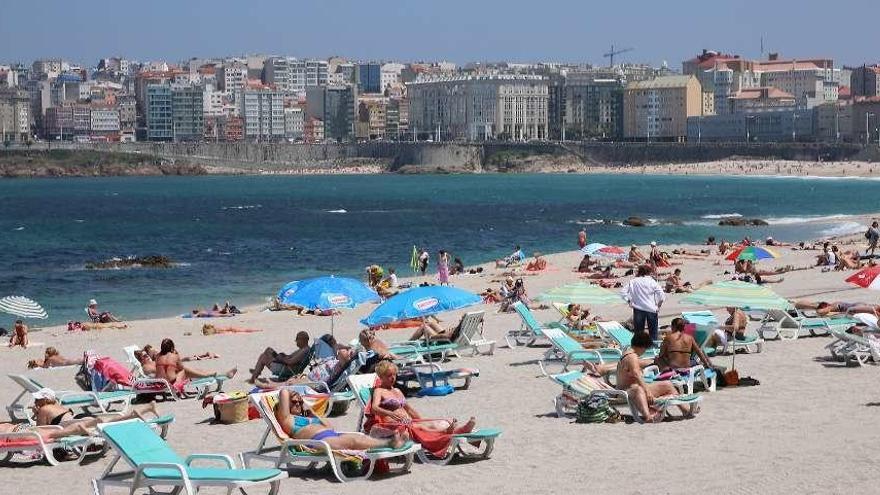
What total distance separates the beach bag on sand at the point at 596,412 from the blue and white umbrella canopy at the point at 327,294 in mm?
4043

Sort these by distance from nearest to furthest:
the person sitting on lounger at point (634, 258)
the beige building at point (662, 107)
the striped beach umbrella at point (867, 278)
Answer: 1. the striped beach umbrella at point (867, 278)
2. the person sitting on lounger at point (634, 258)
3. the beige building at point (662, 107)

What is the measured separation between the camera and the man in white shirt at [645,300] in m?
14.8

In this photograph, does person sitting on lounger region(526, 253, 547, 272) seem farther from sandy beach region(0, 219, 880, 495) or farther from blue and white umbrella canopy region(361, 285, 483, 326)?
blue and white umbrella canopy region(361, 285, 483, 326)

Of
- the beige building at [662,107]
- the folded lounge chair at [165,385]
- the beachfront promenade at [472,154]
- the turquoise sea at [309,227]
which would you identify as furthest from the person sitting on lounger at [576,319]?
the beige building at [662,107]

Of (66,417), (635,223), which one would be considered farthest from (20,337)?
(635,223)

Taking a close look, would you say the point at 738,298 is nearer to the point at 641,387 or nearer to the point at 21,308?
the point at 641,387

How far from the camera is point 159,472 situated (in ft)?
29.2

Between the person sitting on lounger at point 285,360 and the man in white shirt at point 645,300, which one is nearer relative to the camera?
the person sitting on lounger at point 285,360

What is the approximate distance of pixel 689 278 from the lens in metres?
29.0

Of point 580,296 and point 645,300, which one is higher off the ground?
point 645,300

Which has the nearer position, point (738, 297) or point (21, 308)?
point (738, 297)

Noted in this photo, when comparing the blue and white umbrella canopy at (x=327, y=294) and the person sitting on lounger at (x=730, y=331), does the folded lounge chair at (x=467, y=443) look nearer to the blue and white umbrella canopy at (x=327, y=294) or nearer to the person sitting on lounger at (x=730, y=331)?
the blue and white umbrella canopy at (x=327, y=294)

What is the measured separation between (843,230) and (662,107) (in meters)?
133

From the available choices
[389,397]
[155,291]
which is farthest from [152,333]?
[389,397]
